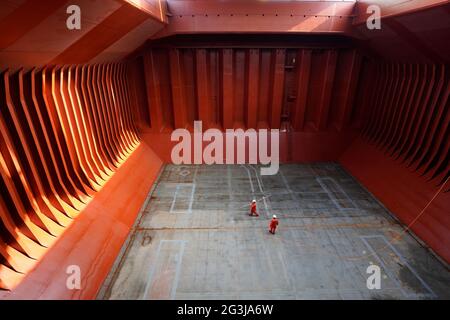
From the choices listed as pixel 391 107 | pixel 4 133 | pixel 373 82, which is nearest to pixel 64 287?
pixel 4 133

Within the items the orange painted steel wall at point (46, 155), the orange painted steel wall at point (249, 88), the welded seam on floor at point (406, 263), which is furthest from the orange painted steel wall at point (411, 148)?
the orange painted steel wall at point (46, 155)

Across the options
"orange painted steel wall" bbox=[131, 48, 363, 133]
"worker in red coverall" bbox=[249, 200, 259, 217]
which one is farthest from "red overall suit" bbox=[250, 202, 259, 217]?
"orange painted steel wall" bbox=[131, 48, 363, 133]

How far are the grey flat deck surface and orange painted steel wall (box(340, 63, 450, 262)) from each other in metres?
0.58

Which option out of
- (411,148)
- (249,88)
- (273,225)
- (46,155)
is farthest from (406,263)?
(46,155)

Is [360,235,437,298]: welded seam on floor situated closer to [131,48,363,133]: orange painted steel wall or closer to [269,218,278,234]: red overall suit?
[269,218,278,234]: red overall suit

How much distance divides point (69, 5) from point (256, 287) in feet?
22.4

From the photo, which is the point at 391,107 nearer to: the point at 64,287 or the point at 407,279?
the point at 407,279

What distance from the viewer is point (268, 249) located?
750 cm

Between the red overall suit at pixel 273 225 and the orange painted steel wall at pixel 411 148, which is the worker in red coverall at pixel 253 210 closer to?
the red overall suit at pixel 273 225

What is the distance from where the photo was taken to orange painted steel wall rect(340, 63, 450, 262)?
26.2ft

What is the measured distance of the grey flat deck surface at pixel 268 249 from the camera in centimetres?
632

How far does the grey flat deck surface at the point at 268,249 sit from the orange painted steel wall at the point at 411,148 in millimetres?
579

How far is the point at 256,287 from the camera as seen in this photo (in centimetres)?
636

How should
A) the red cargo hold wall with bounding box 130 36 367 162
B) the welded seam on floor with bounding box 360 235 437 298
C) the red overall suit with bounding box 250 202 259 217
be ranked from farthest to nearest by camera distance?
the red cargo hold wall with bounding box 130 36 367 162, the red overall suit with bounding box 250 202 259 217, the welded seam on floor with bounding box 360 235 437 298
